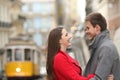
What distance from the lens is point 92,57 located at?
14.2 feet

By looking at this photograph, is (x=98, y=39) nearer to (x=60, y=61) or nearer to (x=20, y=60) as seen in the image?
(x=60, y=61)

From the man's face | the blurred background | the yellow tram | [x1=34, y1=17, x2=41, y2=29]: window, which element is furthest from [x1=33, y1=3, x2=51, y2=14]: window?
the man's face

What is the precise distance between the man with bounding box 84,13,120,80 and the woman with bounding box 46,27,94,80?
0.10 m

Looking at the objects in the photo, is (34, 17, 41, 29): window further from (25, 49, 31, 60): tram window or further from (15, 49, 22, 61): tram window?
(15, 49, 22, 61): tram window

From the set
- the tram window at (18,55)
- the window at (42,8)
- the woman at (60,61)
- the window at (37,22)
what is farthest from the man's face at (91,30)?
the window at (42,8)

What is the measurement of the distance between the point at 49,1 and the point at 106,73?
8522cm

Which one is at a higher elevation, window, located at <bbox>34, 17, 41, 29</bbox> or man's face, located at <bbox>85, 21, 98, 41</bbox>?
man's face, located at <bbox>85, 21, 98, 41</bbox>

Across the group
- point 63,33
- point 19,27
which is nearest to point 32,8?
point 19,27

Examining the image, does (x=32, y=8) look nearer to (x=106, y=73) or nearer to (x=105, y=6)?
(x=105, y=6)

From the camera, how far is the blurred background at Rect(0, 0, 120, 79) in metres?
13.6

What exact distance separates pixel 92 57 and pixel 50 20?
81.3 m

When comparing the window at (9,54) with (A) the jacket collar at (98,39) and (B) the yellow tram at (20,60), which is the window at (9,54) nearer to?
(B) the yellow tram at (20,60)

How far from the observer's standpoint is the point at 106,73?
4133mm

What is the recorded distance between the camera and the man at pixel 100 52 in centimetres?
413
